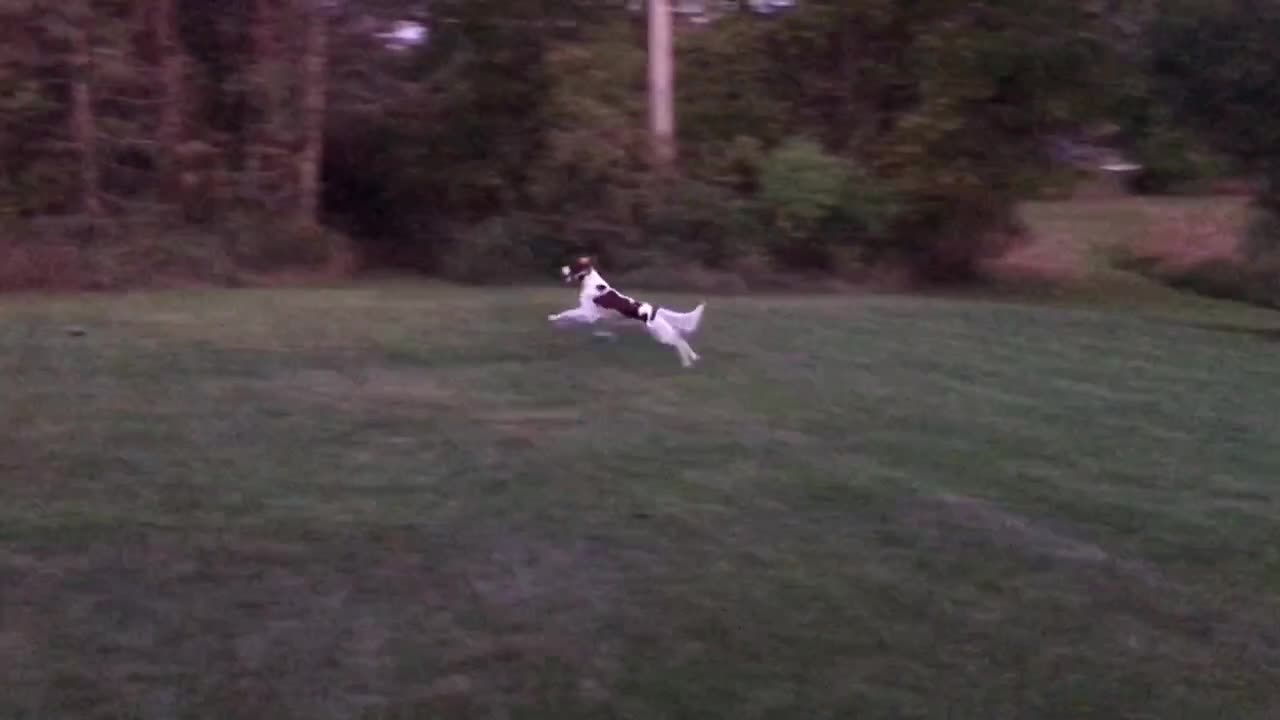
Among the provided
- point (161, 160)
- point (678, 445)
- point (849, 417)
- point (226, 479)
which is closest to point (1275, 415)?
point (849, 417)

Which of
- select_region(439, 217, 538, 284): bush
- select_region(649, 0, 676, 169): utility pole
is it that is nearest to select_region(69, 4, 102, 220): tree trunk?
select_region(439, 217, 538, 284): bush

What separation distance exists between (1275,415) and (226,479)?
21.7ft

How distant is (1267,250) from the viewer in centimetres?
1989

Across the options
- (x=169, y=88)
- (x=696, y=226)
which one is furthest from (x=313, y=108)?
(x=696, y=226)

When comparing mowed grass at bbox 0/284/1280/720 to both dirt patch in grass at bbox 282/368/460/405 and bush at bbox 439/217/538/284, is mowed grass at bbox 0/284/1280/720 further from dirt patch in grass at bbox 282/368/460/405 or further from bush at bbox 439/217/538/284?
bush at bbox 439/217/538/284

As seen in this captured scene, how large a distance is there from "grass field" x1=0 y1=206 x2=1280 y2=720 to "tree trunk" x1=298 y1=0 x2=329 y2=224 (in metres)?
8.17

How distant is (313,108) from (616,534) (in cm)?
1394

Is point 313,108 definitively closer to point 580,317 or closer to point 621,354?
point 580,317

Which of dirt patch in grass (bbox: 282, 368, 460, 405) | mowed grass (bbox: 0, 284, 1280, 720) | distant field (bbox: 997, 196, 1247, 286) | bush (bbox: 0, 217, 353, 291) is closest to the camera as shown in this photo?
mowed grass (bbox: 0, 284, 1280, 720)

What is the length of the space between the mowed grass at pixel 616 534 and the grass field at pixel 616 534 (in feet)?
0.07

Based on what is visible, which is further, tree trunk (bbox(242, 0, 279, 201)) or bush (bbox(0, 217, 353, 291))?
tree trunk (bbox(242, 0, 279, 201))

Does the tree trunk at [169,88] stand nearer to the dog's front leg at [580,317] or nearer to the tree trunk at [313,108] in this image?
the tree trunk at [313,108]

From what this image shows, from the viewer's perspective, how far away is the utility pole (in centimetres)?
2017

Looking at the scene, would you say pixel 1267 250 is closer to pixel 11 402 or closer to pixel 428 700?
pixel 11 402
